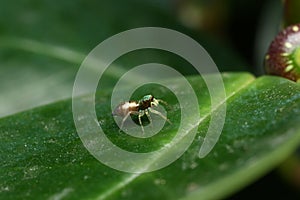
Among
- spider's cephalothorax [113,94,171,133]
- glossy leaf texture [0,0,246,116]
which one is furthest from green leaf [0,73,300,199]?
glossy leaf texture [0,0,246,116]

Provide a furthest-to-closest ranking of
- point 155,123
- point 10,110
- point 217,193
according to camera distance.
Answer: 1. point 10,110
2. point 155,123
3. point 217,193

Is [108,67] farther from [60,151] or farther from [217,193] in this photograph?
[217,193]

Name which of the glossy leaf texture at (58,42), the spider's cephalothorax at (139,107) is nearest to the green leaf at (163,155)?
the spider's cephalothorax at (139,107)

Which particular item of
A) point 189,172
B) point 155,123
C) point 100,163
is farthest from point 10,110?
point 189,172

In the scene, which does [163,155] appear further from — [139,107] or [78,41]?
[78,41]

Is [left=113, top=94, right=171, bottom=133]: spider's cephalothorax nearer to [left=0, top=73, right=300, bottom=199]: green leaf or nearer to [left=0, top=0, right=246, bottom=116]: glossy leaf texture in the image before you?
[left=0, top=73, right=300, bottom=199]: green leaf

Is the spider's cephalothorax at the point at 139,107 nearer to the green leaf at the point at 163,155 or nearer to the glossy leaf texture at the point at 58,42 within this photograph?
the green leaf at the point at 163,155
